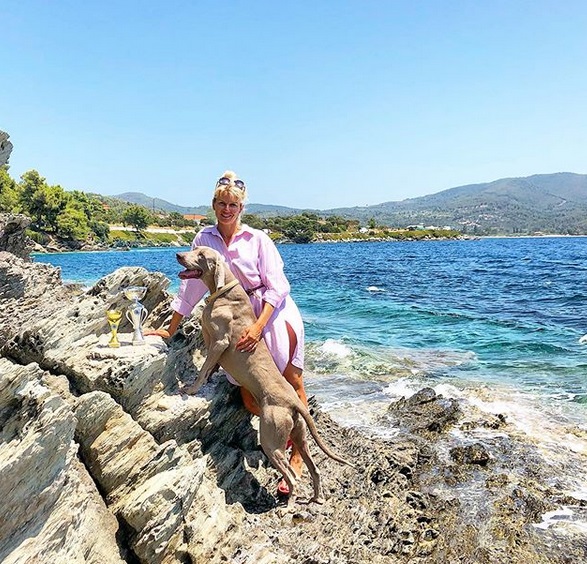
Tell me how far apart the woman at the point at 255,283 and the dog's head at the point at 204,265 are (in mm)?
356

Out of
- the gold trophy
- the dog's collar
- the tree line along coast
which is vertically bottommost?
the tree line along coast

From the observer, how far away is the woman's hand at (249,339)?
493cm

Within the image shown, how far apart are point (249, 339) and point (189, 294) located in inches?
40.6

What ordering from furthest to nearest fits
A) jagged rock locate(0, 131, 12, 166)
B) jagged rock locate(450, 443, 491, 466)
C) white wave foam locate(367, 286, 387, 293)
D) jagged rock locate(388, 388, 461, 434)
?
white wave foam locate(367, 286, 387, 293) < jagged rock locate(388, 388, 461, 434) < jagged rock locate(0, 131, 12, 166) < jagged rock locate(450, 443, 491, 466)

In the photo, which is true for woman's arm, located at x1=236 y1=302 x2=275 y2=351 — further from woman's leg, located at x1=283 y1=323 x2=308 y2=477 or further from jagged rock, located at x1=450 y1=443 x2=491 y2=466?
jagged rock, located at x1=450 y1=443 x2=491 y2=466

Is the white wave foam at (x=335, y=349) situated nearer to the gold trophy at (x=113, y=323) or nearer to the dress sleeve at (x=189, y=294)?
the dress sleeve at (x=189, y=294)

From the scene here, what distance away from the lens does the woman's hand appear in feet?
16.2

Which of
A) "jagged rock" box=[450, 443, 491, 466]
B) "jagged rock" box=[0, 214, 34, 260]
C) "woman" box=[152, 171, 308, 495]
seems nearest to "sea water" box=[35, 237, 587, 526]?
"jagged rock" box=[450, 443, 491, 466]

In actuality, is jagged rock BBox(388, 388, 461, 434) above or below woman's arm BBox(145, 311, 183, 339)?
below

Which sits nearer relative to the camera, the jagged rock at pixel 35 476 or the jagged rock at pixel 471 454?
the jagged rock at pixel 35 476

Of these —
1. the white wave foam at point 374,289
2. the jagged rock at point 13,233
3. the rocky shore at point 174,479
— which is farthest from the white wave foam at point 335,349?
the white wave foam at point 374,289

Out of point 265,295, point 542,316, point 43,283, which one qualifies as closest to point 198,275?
point 265,295

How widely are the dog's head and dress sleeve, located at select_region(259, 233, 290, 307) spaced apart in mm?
503

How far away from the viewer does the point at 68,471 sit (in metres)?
3.61
